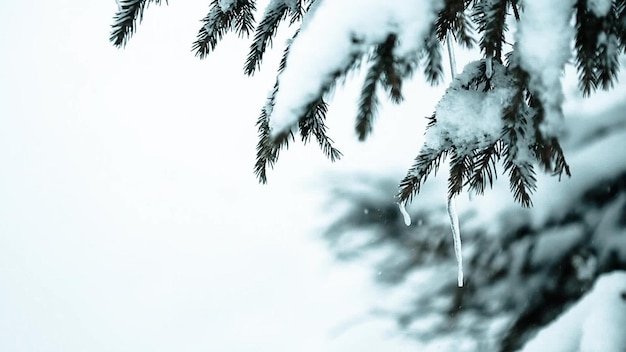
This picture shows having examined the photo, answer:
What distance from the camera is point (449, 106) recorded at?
0.91m

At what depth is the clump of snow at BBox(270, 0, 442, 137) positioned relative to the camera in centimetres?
66

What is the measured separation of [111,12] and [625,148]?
384 centimetres

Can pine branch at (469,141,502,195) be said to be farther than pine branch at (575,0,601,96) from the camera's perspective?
Yes

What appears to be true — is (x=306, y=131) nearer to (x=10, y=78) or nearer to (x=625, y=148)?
(x=625, y=148)

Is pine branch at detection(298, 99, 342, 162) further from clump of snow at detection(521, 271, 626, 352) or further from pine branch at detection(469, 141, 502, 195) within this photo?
clump of snow at detection(521, 271, 626, 352)

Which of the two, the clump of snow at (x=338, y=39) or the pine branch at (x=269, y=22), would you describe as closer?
the clump of snow at (x=338, y=39)

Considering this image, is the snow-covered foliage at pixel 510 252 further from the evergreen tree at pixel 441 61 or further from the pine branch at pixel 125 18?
the pine branch at pixel 125 18

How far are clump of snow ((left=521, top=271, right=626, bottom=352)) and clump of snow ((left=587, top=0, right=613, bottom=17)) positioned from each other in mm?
2436

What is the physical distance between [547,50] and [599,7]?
0.10 m


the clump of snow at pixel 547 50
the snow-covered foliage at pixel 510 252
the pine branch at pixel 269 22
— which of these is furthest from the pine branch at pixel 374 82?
the snow-covered foliage at pixel 510 252

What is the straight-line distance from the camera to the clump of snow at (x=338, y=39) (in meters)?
0.66

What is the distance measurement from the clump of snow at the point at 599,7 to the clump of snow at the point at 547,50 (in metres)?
0.02

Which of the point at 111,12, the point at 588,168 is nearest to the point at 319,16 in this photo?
the point at 588,168

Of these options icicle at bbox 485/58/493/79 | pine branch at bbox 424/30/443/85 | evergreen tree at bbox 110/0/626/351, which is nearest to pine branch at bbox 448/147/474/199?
evergreen tree at bbox 110/0/626/351
